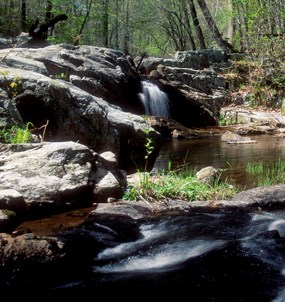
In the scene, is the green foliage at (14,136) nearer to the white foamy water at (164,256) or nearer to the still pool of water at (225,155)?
the white foamy water at (164,256)

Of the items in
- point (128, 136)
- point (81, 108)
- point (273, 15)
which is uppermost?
point (273, 15)

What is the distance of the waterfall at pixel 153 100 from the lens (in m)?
15.4

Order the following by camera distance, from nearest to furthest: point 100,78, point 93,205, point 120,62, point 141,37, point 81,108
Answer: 1. point 93,205
2. point 81,108
3. point 100,78
4. point 120,62
5. point 141,37

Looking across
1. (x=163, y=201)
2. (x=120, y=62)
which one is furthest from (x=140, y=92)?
(x=163, y=201)

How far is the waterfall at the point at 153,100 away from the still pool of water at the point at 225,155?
2599mm

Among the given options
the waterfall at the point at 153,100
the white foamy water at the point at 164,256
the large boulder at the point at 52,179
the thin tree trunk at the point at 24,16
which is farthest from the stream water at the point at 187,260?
the thin tree trunk at the point at 24,16

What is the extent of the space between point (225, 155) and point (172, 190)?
4855 millimetres

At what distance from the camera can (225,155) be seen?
10.3 m

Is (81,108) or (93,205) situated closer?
(93,205)

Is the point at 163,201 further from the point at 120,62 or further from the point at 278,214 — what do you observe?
the point at 120,62

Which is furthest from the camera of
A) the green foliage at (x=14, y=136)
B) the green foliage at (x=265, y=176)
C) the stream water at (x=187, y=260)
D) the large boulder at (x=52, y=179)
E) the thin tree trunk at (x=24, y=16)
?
the thin tree trunk at (x=24, y=16)

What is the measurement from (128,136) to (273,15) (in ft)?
41.1

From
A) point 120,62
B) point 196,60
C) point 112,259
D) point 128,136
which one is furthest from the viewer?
point 196,60

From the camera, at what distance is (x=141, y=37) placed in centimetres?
4512
